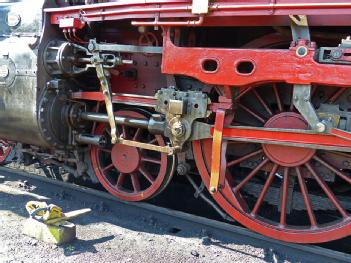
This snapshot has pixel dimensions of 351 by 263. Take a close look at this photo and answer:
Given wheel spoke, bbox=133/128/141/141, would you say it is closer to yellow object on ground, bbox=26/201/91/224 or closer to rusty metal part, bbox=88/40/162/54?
rusty metal part, bbox=88/40/162/54

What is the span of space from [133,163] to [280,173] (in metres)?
1.40

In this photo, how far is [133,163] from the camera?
427 cm

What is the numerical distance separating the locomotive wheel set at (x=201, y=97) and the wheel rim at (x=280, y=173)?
0.03ft

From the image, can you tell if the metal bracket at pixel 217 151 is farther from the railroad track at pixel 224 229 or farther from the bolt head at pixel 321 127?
the bolt head at pixel 321 127

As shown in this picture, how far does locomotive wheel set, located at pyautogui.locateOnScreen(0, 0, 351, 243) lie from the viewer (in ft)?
10.3

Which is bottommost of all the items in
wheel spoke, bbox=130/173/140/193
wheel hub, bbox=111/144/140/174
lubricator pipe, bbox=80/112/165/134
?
wheel spoke, bbox=130/173/140/193

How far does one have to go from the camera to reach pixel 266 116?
382 cm

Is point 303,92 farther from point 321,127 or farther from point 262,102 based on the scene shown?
point 262,102

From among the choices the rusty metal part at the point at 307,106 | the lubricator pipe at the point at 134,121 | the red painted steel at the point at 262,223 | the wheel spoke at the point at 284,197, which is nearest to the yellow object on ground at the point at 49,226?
the lubricator pipe at the point at 134,121

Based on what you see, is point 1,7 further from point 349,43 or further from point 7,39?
point 349,43

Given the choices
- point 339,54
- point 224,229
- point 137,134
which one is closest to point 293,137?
point 339,54

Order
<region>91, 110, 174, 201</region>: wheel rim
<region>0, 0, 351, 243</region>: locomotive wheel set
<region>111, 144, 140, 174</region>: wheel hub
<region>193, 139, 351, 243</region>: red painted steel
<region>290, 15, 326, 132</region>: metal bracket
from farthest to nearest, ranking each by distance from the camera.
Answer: <region>111, 144, 140, 174</region>: wheel hub → <region>91, 110, 174, 201</region>: wheel rim → <region>193, 139, 351, 243</region>: red painted steel → <region>0, 0, 351, 243</region>: locomotive wheel set → <region>290, 15, 326, 132</region>: metal bracket

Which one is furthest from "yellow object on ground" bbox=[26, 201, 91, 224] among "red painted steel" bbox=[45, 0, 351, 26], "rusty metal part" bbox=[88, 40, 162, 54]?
"red painted steel" bbox=[45, 0, 351, 26]

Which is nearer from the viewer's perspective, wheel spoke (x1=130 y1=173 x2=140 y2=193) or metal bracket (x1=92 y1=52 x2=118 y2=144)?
metal bracket (x1=92 y1=52 x2=118 y2=144)
